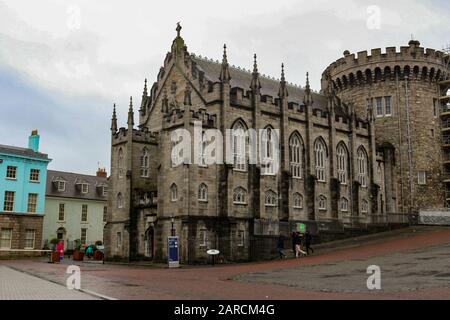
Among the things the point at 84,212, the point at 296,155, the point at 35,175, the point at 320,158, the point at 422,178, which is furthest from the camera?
the point at 84,212

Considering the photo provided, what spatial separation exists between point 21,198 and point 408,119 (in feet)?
130

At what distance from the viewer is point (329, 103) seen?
49.2 m

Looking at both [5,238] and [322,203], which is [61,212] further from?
[322,203]

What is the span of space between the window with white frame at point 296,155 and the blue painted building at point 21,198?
1025 inches

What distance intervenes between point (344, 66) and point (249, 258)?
28.3 m

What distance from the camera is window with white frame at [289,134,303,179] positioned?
148 feet

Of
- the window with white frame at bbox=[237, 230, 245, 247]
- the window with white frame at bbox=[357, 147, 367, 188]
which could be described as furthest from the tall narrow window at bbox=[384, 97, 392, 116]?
the window with white frame at bbox=[237, 230, 245, 247]

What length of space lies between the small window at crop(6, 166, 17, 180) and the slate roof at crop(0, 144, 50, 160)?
1516 millimetres

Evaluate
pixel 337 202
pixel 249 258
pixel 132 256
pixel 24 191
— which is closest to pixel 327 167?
pixel 337 202

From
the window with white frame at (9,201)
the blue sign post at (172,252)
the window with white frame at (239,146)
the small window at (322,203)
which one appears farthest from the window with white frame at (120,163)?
the small window at (322,203)

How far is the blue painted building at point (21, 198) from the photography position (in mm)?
51094

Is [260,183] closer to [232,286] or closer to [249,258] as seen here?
[249,258]

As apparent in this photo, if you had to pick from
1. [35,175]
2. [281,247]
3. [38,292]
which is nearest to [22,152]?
[35,175]

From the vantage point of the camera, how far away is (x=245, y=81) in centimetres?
4816
